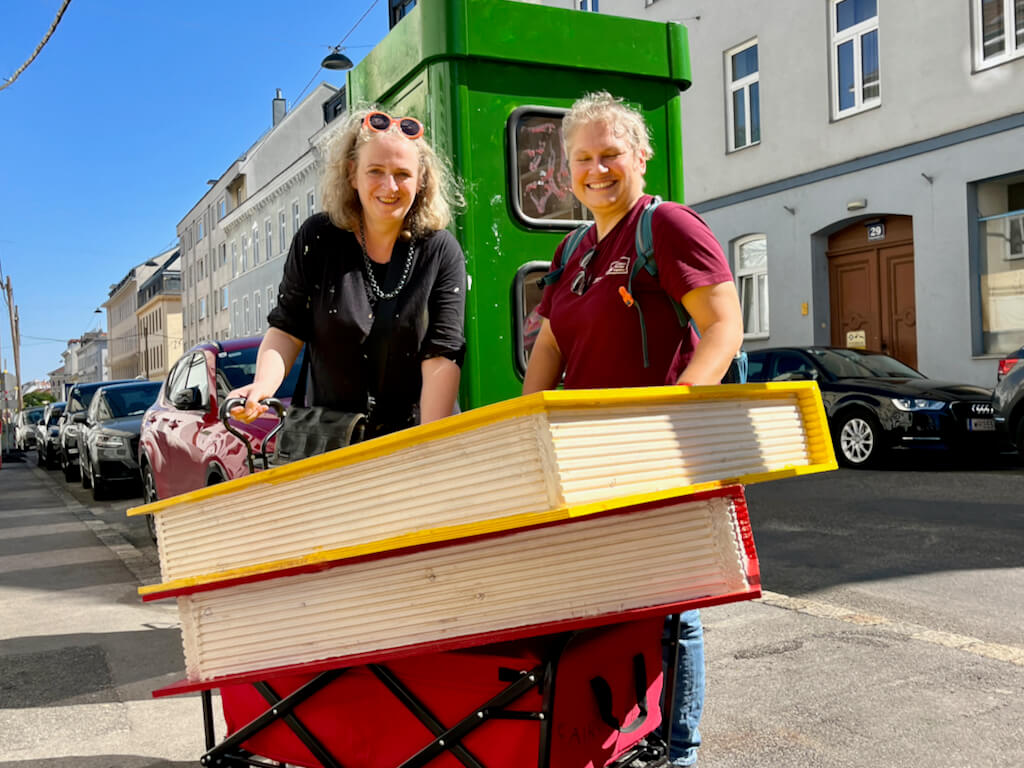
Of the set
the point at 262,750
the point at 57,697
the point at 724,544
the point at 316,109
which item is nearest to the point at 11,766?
the point at 57,697

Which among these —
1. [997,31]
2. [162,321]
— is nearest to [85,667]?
[997,31]

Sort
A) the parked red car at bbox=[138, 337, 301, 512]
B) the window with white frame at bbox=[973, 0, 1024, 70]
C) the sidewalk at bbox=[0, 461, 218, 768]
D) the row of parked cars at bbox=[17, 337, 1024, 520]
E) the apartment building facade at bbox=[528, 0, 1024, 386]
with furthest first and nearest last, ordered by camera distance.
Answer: the apartment building facade at bbox=[528, 0, 1024, 386]
the window with white frame at bbox=[973, 0, 1024, 70]
the row of parked cars at bbox=[17, 337, 1024, 520]
the parked red car at bbox=[138, 337, 301, 512]
the sidewalk at bbox=[0, 461, 218, 768]

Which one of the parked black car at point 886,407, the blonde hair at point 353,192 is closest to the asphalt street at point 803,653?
the blonde hair at point 353,192

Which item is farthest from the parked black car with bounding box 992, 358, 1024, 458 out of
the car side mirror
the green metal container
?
the car side mirror

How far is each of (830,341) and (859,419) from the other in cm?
656

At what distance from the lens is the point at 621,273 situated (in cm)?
229

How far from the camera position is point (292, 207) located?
44.6 m

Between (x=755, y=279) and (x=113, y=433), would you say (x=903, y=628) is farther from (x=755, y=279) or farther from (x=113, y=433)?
(x=755, y=279)

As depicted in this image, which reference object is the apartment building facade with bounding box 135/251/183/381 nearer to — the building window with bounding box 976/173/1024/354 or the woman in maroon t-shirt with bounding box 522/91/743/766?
the building window with bounding box 976/173/1024/354

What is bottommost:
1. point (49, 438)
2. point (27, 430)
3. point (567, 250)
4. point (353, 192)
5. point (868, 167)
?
point (27, 430)

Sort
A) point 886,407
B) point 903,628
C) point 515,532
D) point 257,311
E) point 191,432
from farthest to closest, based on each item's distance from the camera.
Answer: point 257,311
point 886,407
point 191,432
point 903,628
point 515,532

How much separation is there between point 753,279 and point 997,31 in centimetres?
660

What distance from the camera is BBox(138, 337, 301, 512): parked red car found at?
6.80 m

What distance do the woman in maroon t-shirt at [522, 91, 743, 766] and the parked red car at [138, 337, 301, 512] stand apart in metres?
4.34
